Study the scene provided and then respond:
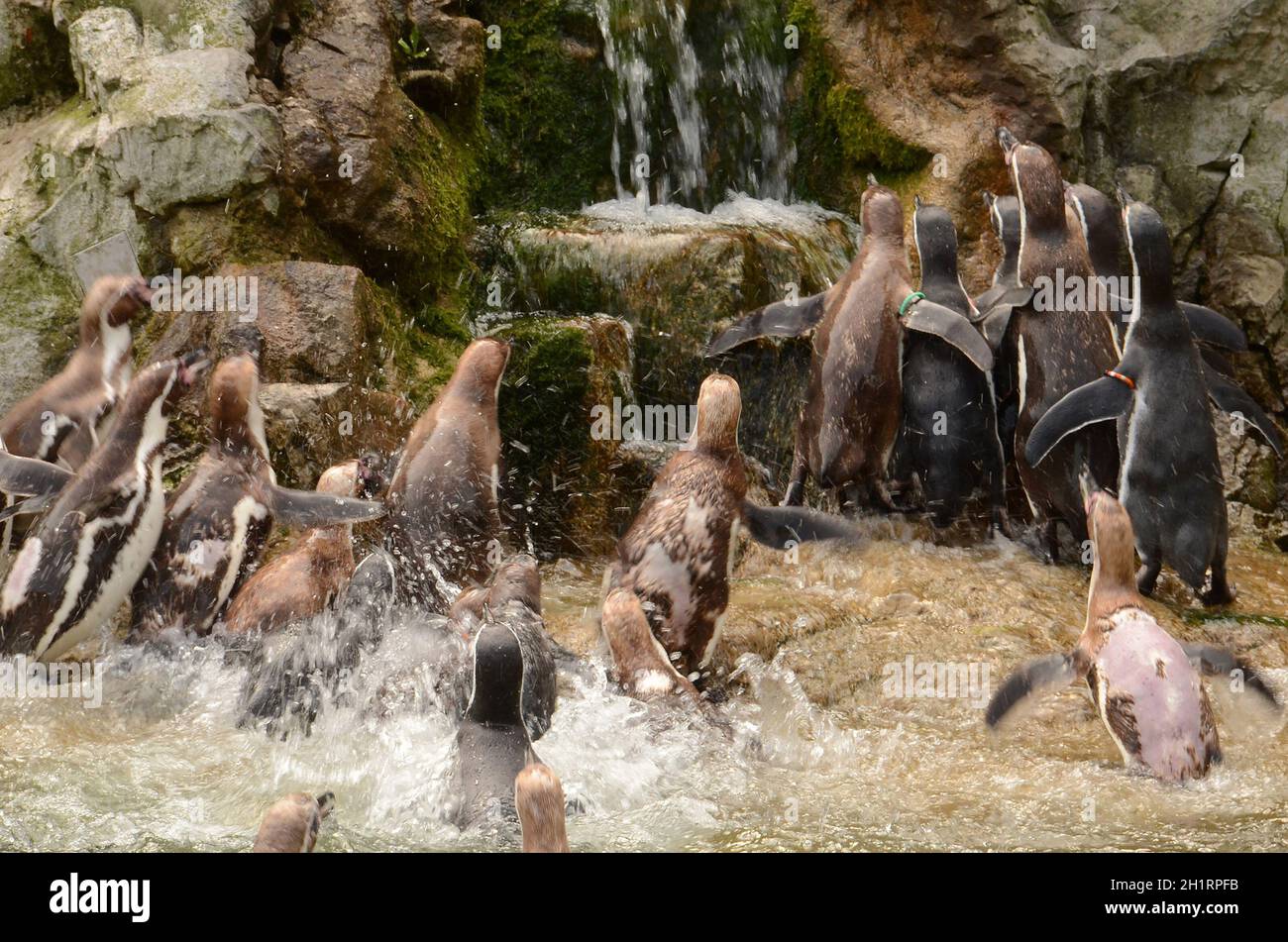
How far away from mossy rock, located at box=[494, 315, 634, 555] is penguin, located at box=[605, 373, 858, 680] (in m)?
1.28

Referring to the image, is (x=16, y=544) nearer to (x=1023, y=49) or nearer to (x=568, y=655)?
(x=568, y=655)

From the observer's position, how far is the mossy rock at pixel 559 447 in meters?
7.19

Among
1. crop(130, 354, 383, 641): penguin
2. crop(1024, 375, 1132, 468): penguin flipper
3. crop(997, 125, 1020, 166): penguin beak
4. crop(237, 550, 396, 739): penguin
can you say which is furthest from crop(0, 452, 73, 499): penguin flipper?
crop(997, 125, 1020, 166): penguin beak

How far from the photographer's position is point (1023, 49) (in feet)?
27.9

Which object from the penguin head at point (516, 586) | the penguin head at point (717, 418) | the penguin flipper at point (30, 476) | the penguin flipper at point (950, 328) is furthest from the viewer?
the penguin flipper at point (950, 328)

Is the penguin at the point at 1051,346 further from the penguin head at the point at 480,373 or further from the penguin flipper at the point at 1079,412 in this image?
the penguin head at the point at 480,373

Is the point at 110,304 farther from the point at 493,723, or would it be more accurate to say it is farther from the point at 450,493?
the point at 493,723

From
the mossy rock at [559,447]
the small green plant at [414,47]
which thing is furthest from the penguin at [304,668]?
the small green plant at [414,47]

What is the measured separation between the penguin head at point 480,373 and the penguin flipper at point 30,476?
164 cm

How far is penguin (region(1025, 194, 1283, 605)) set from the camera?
244 inches

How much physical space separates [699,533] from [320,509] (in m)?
1.45

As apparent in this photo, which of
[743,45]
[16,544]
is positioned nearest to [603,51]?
[743,45]

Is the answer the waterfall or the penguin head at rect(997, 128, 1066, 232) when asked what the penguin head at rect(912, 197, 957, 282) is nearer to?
the penguin head at rect(997, 128, 1066, 232)

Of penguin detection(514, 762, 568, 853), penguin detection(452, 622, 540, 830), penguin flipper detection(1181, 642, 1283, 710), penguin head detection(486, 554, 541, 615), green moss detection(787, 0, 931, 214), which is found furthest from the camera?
green moss detection(787, 0, 931, 214)
